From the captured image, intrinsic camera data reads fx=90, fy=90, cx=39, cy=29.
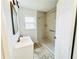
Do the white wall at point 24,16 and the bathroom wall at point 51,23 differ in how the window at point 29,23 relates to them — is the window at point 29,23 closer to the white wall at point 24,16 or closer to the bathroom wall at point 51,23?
the white wall at point 24,16

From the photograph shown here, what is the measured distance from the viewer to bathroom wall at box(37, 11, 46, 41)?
631 centimetres

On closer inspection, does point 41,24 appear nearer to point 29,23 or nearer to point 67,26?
point 29,23

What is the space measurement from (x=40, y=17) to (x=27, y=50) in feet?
14.8

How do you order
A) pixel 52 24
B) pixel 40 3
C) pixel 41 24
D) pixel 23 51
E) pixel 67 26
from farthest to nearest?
1. pixel 41 24
2. pixel 52 24
3. pixel 40 3
4. pixel 23 51
5. pixel 67 26

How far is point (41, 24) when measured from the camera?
21.4 ft

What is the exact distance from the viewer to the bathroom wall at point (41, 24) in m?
6.31

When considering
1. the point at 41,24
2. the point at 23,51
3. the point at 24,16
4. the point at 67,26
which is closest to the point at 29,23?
the point at 24,16

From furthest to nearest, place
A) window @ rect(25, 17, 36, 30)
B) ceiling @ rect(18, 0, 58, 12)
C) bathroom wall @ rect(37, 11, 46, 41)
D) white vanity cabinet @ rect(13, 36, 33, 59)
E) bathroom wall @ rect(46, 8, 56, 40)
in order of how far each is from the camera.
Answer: bathroom wall @ rect(37, 11, 46, 41) → window @ rect(25, 17, 36, 30) → bathroom wall @ rect(46, 8, 56, 40) → ceiling @ rect(18, 0, 58, 12) → white vanity cabinet @ rect(13, 36, 33, 59)

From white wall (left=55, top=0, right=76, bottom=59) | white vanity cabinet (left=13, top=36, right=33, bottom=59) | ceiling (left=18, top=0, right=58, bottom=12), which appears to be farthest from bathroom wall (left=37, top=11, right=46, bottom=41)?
white wall (left=55, top=0, right=76, bottom=59)

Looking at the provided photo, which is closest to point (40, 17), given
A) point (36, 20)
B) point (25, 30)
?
point (36, 20)

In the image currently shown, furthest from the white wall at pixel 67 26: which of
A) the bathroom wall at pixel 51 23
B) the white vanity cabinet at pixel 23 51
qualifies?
the bathroom wall at pixel 51 23

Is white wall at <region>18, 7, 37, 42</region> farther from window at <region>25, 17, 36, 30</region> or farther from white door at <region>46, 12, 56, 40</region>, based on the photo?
white door at <region>46, 12, 56, 40</region>

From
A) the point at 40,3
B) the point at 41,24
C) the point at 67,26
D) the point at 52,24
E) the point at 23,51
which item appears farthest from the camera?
the point at 41,24

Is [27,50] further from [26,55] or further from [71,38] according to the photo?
[71,38]
